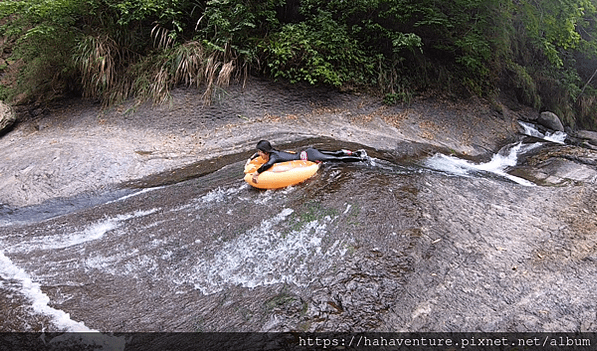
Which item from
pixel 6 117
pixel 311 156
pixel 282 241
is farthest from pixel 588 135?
pixel 6 117

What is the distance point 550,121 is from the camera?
1088cm

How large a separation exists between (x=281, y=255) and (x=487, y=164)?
227 inches

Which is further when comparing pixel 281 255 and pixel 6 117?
pixel 6 117

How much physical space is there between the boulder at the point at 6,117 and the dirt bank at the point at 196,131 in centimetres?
19

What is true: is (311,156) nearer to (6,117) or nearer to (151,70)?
(151,70)

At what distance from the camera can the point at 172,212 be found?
474 cm

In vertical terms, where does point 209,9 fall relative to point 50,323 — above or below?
above

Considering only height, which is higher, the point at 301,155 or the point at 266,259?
the point at 301,155

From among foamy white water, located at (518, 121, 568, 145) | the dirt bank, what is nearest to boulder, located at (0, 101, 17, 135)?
the dirt bank

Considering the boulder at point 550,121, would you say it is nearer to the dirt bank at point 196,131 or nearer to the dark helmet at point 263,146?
the dirt bank at point 196,131

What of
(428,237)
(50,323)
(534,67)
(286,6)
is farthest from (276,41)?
(534,67)

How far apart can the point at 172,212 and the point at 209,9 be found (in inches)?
213

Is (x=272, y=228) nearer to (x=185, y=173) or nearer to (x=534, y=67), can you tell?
(x=185, y=173)

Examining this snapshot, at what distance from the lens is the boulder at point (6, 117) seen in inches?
320
